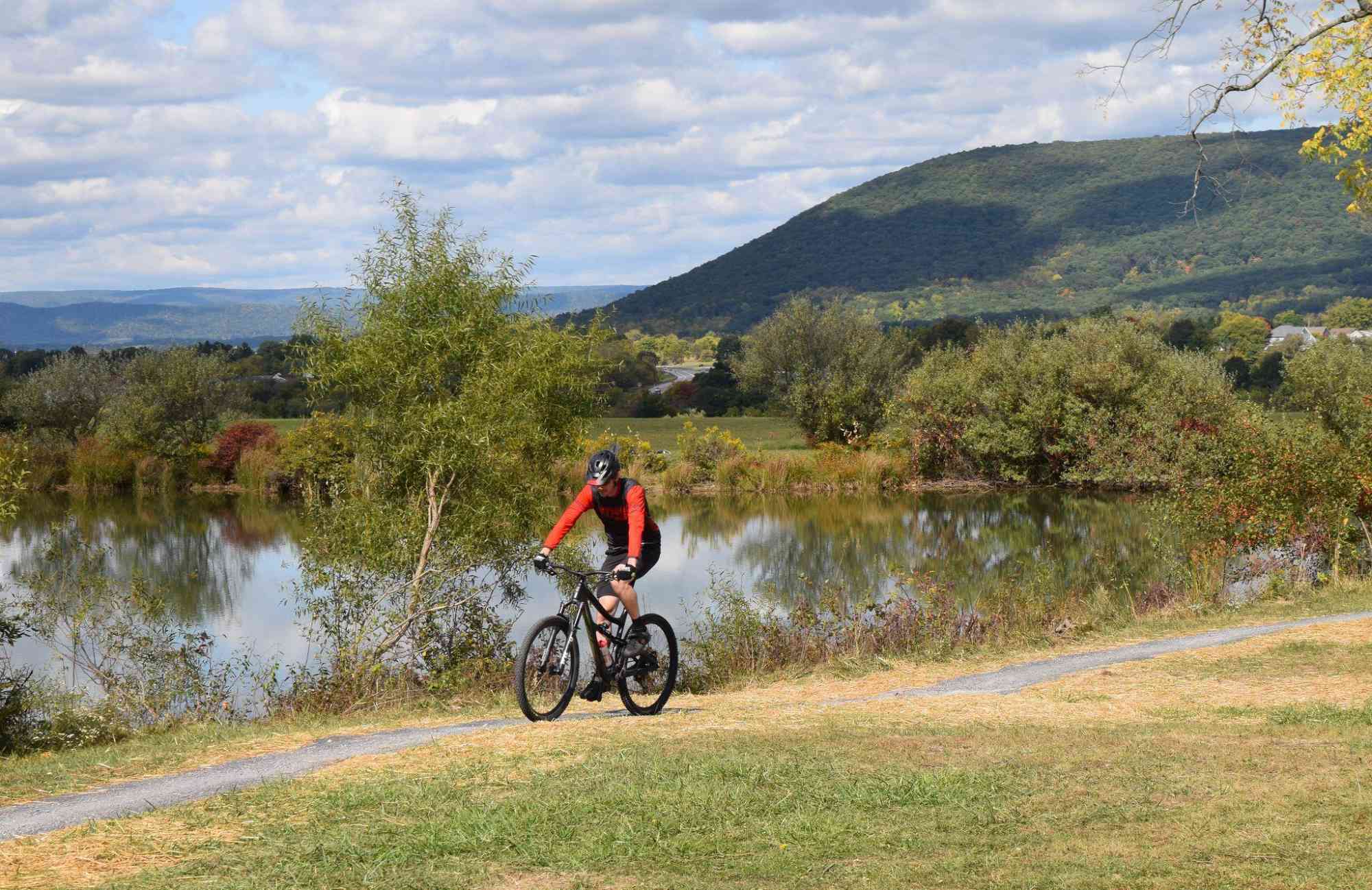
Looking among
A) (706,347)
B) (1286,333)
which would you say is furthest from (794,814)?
(706,347)

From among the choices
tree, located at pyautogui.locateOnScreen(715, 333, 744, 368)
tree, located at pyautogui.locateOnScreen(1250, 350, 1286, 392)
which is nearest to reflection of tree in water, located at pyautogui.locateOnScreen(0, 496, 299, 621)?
tree, located at pyautogui.locateOnScreen(715, 333, 744, 368)

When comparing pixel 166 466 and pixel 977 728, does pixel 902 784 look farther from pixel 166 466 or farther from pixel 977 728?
pixel 166 466

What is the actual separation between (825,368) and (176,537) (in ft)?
105

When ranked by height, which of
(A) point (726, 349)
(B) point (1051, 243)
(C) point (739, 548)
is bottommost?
(C) point (739, 548)

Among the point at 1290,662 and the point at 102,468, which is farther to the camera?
the point at 102,468

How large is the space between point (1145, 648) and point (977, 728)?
606cm

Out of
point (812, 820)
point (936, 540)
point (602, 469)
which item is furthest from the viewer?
point (936, 540)

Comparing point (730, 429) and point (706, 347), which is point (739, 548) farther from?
point (706, 347)

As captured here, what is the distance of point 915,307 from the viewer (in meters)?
132

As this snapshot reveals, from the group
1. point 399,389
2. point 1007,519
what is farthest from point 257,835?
point 1007,519

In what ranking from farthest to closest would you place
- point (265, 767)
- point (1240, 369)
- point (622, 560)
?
point (1240, 369), point (622, 560), point (265, 767)

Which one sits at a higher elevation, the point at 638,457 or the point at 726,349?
the point at 726,349

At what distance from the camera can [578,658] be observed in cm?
1062

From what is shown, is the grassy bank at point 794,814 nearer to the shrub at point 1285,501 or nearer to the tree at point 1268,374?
the shrub at point 1285,501
